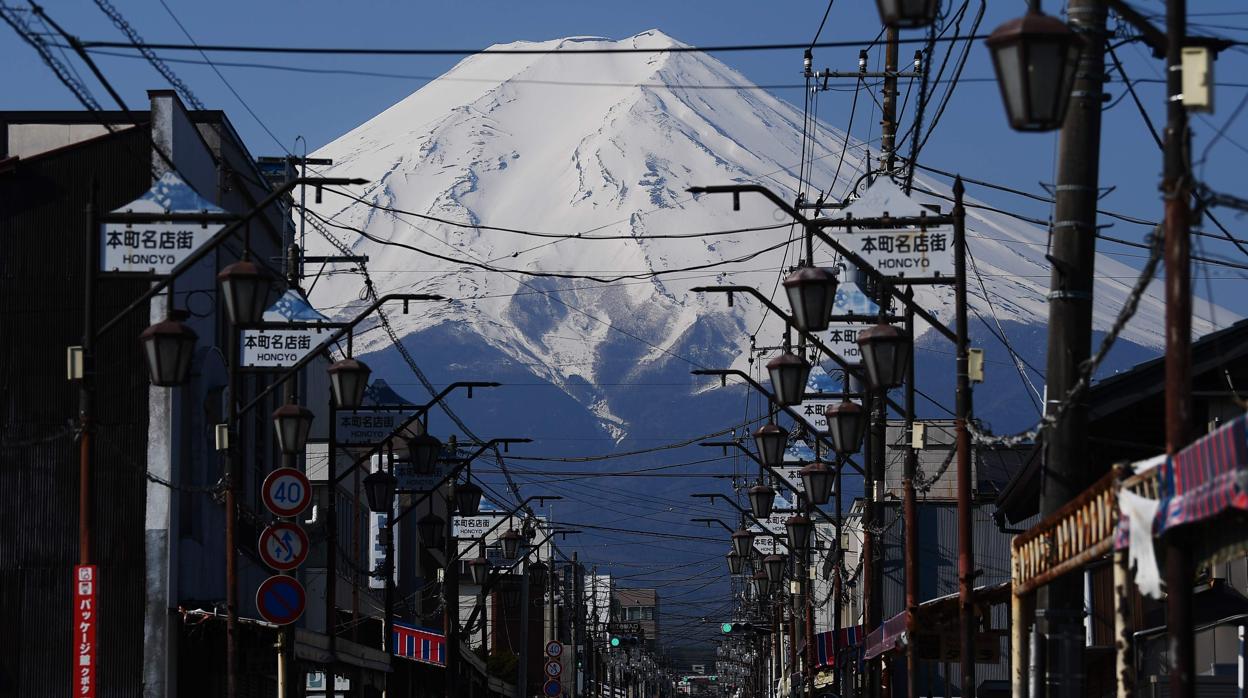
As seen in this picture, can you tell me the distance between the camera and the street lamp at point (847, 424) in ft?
85.7

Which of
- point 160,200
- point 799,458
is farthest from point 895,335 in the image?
point 799,458

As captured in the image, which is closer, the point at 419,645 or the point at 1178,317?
the point at 1178,317

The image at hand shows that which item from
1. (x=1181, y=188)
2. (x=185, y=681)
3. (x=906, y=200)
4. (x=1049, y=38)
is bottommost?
(x=185, y=681)

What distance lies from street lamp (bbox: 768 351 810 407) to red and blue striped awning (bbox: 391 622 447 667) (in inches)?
772

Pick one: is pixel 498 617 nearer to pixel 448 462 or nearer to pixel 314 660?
pixel 448 462

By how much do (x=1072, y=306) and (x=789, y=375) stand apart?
1206 cm

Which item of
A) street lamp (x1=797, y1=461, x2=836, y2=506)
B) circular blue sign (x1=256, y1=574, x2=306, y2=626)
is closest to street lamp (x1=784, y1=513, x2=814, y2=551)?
street lamp (x1=797, y1=461, x2=836, y2=506)

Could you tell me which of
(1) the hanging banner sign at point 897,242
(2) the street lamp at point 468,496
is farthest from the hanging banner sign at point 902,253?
(2) the street lamp at point 468,496

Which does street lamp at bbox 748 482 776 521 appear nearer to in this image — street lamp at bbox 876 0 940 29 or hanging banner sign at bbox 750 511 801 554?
hanging banner sign at bbox 750 511 801 554

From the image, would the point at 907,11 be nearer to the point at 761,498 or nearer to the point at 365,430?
the point at 365,430

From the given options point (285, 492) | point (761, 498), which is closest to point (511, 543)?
point (761, 498)

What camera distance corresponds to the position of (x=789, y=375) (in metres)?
26.2

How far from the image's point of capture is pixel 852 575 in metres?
67.8

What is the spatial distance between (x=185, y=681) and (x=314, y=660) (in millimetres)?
3642
